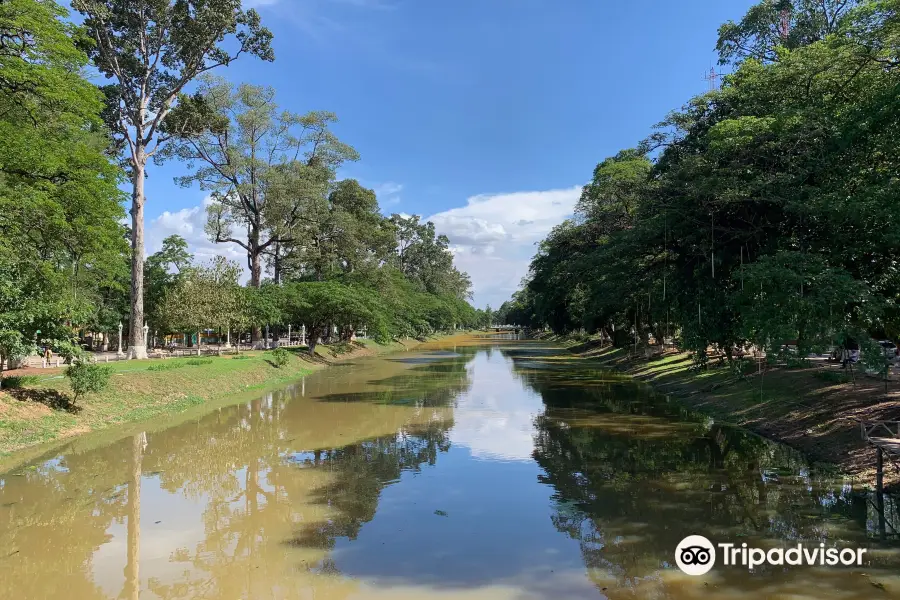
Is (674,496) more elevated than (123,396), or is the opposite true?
(123,396)

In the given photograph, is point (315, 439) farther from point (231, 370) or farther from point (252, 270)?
point (252, 270)

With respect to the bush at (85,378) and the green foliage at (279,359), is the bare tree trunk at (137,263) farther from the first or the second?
the bush at (85,378)

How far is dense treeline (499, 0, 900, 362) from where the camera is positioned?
10.3 metres

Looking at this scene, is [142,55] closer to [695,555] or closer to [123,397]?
[123,397]

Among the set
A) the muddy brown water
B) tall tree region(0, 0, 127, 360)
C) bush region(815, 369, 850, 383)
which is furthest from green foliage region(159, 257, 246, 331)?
bush region(815, 369, 850, 383)

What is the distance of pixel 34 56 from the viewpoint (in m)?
14.4

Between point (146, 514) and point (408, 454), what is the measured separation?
5646 mm

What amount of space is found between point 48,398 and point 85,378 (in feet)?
4.43

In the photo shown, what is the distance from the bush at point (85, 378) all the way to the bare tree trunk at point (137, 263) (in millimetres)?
11226

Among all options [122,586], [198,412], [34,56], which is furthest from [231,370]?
[122,586]

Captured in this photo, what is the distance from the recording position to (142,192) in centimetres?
2586

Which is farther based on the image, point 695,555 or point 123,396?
point 123,396

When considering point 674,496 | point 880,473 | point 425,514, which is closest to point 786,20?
point 880,473

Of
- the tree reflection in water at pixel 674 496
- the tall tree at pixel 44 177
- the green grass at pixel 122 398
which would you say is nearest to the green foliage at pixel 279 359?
the green grass at pixel 122 398
